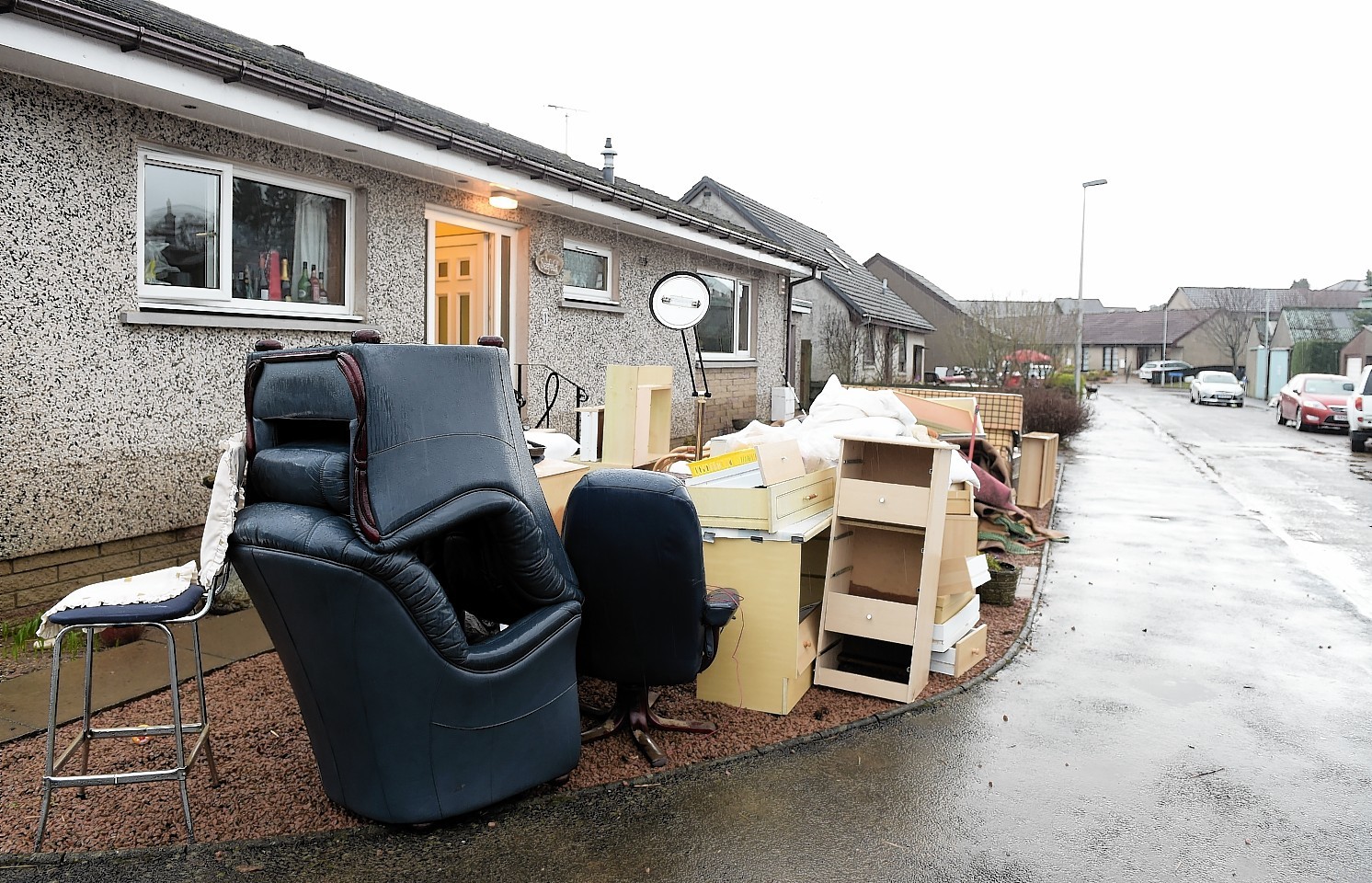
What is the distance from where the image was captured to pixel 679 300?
700cm

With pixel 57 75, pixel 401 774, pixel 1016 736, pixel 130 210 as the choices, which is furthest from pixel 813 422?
pixel 57 75

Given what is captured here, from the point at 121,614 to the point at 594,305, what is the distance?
24.8 feet

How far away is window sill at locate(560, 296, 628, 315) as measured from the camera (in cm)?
993

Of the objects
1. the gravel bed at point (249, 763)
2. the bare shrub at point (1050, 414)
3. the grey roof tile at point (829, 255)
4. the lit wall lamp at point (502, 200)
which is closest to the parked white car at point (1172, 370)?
the grey roof tile at point (829, 255)

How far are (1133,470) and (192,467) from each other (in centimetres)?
1546

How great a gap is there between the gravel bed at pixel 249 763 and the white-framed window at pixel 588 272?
5.84m

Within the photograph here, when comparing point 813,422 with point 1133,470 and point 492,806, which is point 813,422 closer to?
point 492,806

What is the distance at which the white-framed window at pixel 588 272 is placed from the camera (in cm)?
1007

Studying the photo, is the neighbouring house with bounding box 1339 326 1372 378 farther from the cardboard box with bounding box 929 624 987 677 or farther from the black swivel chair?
the black swivel chair

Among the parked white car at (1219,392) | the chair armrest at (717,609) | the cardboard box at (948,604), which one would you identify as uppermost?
the parked white car at (1219,392)

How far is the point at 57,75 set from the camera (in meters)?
5.15

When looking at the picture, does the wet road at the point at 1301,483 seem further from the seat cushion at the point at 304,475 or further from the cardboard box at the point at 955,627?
the seat cushion at the point at 304,475

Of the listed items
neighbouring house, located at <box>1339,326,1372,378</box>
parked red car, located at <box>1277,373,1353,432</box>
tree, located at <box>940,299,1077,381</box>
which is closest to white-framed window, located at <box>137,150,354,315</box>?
tree, located at <box>940,299,1077,381</box>

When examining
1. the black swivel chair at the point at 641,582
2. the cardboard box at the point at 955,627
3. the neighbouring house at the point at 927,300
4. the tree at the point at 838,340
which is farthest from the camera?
the neighbouring house at the point at 927,300
